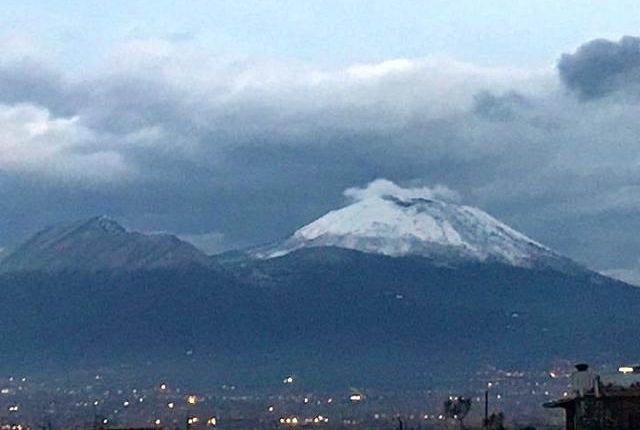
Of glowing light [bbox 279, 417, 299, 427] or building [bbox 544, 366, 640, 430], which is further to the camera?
glowing light [bbox 279, 417, 299, 427]

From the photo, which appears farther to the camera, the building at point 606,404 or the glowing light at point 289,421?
the glowing light at point 289,421

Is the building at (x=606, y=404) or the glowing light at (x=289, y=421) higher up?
the glowing light at (x=289, y=421)

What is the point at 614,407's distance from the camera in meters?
78.4

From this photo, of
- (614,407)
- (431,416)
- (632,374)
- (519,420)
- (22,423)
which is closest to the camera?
(614,407)

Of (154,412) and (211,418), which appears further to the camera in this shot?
(154,412)

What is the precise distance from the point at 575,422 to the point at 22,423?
324 feet

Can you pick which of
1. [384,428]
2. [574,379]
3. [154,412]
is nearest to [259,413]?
[154,412]

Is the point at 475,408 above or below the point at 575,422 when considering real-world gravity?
above

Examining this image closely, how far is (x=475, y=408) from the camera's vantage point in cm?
19538

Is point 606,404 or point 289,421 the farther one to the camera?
point 289,421

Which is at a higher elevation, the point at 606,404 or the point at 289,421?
the point at 289,421

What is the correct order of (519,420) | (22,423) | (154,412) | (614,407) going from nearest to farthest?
(614,407)
(519,420)
(22,423)
(154,412)

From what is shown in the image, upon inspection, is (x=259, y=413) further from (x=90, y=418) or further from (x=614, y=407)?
(x=614, y=407)

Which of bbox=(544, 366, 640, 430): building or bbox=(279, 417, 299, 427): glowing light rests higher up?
bbox=(279, 417, 299, 427): glowing light
